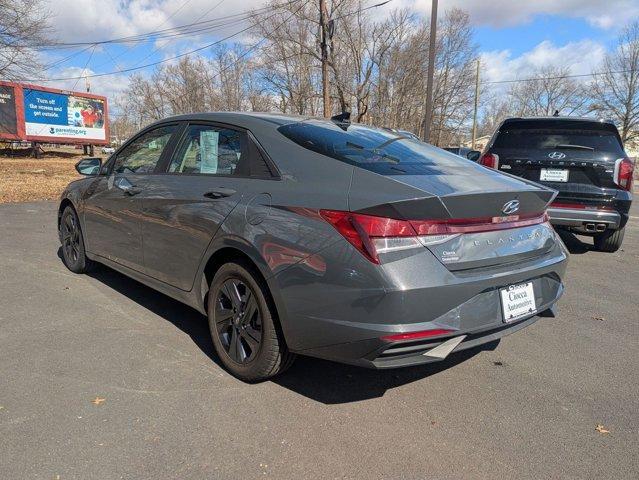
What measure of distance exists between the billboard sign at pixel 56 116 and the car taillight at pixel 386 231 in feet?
96.7

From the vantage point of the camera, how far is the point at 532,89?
217 ft

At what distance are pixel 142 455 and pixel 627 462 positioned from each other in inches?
91.9

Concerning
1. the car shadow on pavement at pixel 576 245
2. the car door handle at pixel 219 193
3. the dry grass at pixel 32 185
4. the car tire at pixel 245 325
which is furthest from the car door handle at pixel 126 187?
the dry grass at pixel 32 185

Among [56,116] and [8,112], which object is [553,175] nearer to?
[8,112]

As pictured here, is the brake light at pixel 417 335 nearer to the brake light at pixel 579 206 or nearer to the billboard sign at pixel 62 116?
the brake light at pixel 579 206

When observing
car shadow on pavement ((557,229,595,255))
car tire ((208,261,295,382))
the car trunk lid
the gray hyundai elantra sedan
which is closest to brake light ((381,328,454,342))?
the gray hyundai elantra sedan

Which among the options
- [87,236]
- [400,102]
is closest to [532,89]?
[400,102]

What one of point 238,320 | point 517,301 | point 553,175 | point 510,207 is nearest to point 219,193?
point 238,320

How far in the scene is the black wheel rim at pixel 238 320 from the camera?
2.98 metres

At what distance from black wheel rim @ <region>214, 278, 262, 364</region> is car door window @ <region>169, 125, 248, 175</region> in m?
0.75

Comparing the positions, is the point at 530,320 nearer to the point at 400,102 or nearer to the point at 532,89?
the point at 400,102

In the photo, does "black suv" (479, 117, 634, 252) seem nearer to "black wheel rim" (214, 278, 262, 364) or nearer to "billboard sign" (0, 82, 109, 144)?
A: "black wheel rim" (214, 278, 262, 364)

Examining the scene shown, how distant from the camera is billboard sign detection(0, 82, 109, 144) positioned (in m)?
27.2

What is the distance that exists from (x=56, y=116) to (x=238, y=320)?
31502 mm
